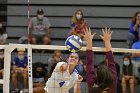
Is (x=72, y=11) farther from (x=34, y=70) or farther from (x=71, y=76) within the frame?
(x=71, y=76)

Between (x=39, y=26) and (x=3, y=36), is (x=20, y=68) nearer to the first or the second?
(x=3, y=36)

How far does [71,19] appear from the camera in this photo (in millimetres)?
11820

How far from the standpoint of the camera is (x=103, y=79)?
4656mm

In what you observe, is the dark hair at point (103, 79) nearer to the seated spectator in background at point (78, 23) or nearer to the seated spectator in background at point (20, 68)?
the seated spectator in background at point (20, 68)

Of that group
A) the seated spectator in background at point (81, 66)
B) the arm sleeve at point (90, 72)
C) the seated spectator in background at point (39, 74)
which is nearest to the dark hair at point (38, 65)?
the seated spectator in background at point (39, 74)

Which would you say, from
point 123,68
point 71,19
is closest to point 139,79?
point 123,68

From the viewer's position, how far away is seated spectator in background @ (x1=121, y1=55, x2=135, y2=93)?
8.75 metres

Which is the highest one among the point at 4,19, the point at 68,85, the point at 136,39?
the point at 4,19

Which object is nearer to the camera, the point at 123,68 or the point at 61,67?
the point at 61,67

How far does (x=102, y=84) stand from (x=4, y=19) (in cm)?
797

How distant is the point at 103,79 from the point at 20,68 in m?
4.54

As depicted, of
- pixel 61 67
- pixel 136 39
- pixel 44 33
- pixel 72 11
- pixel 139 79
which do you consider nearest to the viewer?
pixel 61 67

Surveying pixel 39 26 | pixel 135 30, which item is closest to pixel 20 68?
pixel 39 26

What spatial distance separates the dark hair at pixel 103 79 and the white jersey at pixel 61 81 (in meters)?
1.67
